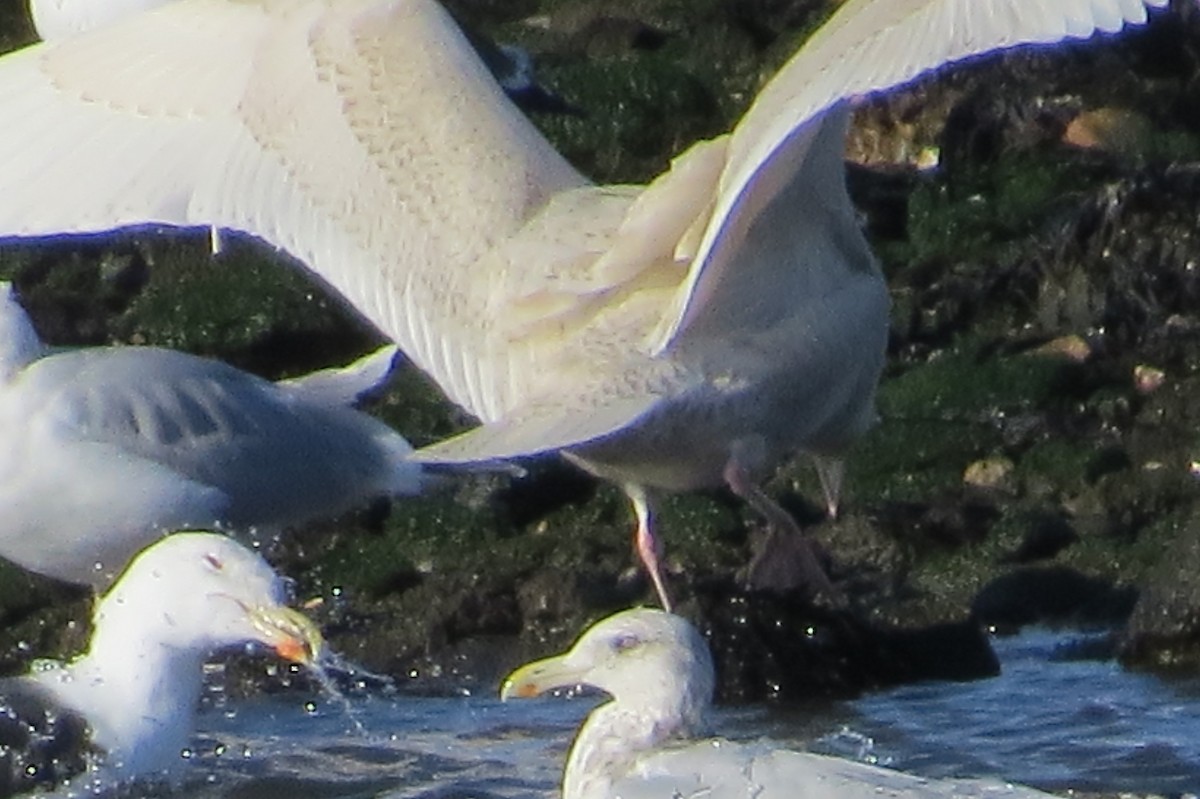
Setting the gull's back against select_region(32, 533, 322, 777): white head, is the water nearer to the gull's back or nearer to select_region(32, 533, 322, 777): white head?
select_region(32, 533, 322, 777): white head

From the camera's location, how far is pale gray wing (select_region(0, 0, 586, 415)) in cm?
927

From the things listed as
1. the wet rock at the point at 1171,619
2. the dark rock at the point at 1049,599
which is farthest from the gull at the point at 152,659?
the dark rock at the point at 1049,599

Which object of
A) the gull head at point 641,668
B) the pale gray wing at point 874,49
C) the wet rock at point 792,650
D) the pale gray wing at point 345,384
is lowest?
the wet rock at point 792,650

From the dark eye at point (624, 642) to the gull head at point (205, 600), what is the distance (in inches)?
31.2

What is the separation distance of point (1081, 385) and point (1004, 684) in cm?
296

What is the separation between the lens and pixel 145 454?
1048 centimetres

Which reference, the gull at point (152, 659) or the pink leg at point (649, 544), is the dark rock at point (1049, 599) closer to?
the pink leg at point (649, 544)

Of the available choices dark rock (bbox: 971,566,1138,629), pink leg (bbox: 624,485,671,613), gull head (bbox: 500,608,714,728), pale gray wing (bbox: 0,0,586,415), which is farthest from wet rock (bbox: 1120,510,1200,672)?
gull head (bbox: 500,608,714,728)

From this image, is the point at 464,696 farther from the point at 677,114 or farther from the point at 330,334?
the point at 677,114

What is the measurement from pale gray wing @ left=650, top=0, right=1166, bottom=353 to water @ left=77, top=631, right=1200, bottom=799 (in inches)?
60.5

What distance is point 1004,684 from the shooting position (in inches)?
400

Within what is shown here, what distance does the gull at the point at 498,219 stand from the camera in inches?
344

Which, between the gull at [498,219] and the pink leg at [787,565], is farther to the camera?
the pink leg at [787,565]

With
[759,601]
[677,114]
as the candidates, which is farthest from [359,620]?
[677,114]
